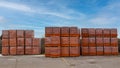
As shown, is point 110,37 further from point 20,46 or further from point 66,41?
point 20,46

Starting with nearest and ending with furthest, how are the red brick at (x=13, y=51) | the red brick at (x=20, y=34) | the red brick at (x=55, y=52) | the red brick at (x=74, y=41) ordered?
the red brick at (x=55, y=52)
the red brick at (x=74, y=41)
the red brick at (x=13, y=51)
the red brick at (x=20, y=34)

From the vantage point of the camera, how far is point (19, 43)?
25016mm

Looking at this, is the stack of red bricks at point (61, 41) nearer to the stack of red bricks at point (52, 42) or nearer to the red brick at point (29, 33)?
the stack of red bricks at point (52, 42)

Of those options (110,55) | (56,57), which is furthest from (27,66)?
(110,55)

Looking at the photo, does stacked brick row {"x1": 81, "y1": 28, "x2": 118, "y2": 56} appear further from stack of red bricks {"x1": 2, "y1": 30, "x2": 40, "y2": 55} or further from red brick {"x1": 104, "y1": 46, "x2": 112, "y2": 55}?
stack of red bricks {"x1": 2, "y1": 30, "x2": 40, "y2": 55}

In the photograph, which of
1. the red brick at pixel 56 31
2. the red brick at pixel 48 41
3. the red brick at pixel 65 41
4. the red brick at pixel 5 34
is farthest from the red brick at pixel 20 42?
the red brick at pixel 65 41

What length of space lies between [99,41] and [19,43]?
24.4 feet

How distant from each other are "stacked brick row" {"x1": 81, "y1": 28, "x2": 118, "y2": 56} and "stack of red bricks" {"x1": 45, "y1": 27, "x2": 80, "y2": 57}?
1639 millimetres

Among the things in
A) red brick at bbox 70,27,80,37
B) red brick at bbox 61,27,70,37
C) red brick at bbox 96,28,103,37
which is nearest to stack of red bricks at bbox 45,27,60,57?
red brick at bbox 61,27,70,37

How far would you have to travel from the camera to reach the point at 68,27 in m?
23.2

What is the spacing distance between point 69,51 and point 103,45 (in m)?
3.59

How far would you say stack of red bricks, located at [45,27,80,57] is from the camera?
2300 cm

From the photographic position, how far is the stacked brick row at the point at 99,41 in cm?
2453

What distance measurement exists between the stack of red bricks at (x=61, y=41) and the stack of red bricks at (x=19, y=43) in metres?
2.44
